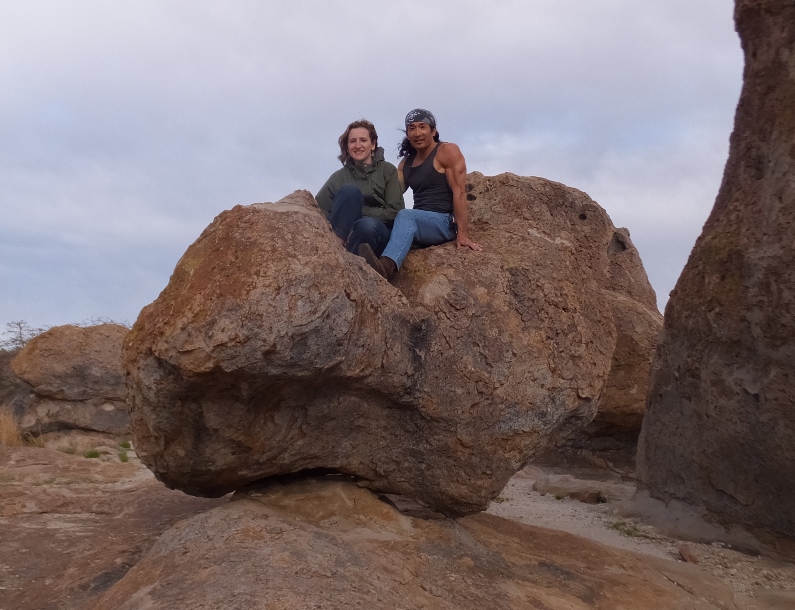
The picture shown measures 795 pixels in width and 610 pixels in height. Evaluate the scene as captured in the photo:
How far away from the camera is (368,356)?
361 centimetres

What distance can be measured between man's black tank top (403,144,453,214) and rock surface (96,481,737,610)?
1.75 metres

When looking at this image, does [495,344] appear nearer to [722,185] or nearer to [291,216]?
[291,216]

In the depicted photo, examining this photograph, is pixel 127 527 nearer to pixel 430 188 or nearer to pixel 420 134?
pixel 430 188

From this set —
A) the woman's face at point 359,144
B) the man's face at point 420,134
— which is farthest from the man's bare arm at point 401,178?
the woman's face at point 359,144

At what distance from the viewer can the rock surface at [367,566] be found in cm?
290

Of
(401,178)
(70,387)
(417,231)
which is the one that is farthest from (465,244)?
(70,387)

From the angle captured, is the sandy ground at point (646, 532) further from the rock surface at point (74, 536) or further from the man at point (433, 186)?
the rock surface at point (74, 536)

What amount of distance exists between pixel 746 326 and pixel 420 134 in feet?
8.37

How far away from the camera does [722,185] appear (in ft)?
17.6

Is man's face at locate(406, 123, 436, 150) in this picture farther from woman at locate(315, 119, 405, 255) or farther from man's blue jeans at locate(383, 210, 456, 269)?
man's blue jeans at locate(383, 210, 456, 269)

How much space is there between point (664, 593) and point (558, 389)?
3.94 feet

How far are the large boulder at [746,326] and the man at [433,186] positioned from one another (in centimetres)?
187

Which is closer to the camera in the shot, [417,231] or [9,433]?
[417,231]

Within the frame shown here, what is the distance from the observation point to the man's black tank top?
4.51 metres
